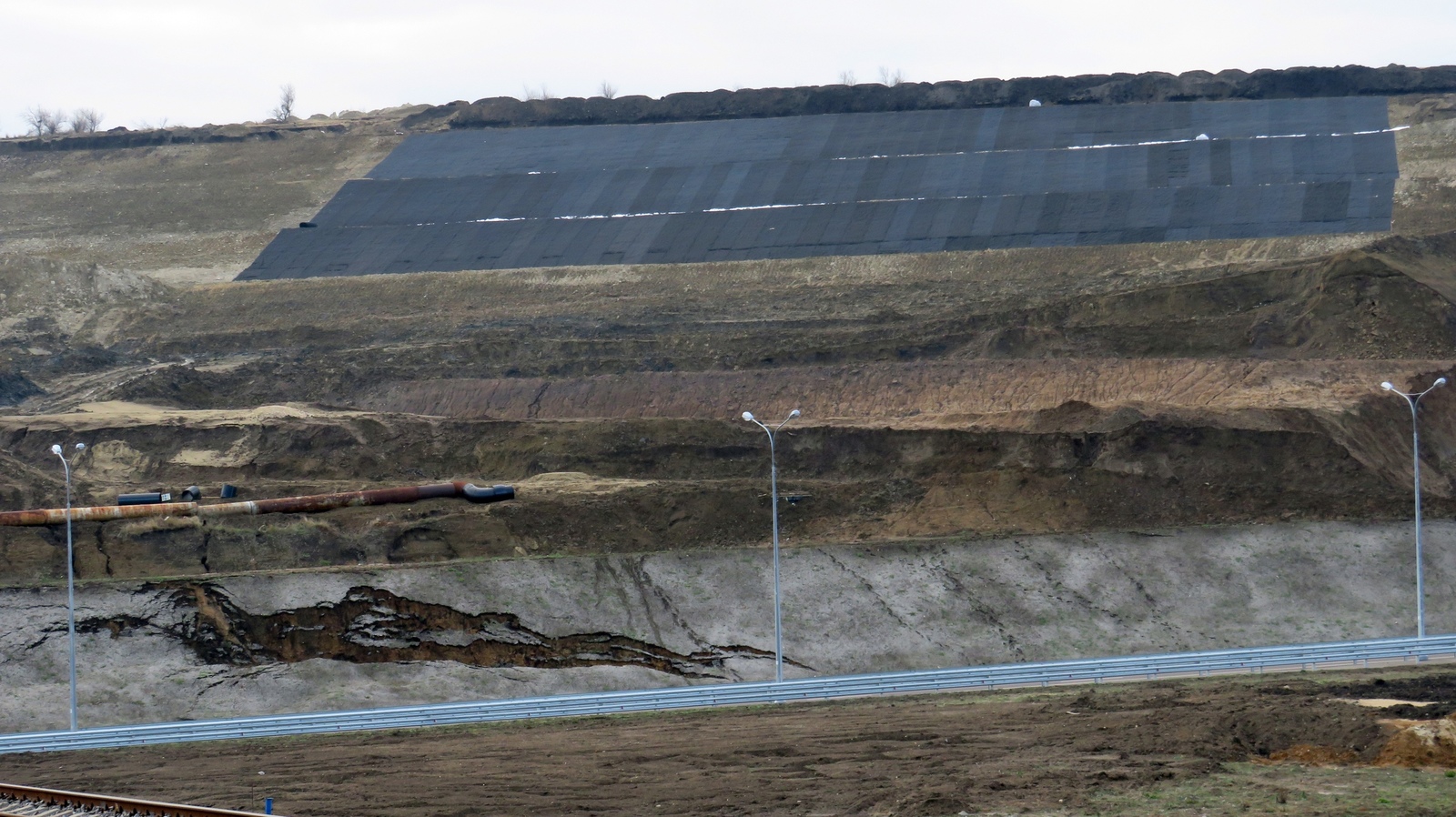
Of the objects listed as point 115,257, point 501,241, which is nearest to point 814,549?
point 501,241

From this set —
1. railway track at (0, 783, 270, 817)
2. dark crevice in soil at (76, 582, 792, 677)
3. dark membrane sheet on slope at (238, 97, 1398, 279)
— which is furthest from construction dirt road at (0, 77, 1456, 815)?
dark membrane sheet on slope at (238, 97, 1398, 279)

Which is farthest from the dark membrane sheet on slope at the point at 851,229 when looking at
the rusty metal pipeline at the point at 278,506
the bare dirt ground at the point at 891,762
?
the bare dirt ground at the point at 891,762

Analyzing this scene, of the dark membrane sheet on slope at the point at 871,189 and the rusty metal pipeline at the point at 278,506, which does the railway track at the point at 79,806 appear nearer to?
the rusty metal pipeline at the point at 278,506

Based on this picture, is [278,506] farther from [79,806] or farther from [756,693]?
[79,806]

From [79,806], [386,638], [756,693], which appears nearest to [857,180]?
[386,638]

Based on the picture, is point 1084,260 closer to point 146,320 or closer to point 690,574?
point 690,574

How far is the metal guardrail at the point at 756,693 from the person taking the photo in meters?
31.7

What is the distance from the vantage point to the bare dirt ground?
20.9 metres

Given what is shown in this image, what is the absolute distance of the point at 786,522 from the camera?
4412 cm

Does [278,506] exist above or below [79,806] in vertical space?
above

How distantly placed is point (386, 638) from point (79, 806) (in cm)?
1457

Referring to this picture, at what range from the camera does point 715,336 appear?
58.4 metres

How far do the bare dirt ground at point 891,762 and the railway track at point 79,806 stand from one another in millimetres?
1073

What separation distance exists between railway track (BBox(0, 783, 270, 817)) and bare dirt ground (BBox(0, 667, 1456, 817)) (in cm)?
107
